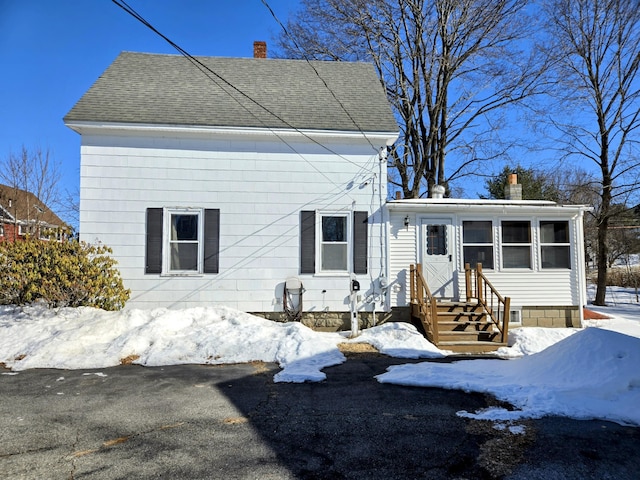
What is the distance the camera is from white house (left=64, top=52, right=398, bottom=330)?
9289 mm

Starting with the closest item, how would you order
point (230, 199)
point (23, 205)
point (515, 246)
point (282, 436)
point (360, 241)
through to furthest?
1. point (282, 436)
2. point (230, 199)
3. point (360, 241)
4. point (515, 246)
5. point (23, 205)

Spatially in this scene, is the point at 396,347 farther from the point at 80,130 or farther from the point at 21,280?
the point at 80,130

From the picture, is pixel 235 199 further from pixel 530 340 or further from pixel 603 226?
pixel 603 226

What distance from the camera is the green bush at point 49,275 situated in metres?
7.94

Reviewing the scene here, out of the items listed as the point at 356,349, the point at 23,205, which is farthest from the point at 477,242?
the point at 23,205

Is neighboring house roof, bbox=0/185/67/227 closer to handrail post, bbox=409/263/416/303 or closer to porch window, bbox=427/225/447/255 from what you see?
handrail post, bbox=409/263/416/303

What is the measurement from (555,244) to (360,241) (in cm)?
516

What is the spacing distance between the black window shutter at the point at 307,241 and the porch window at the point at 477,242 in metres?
3.86

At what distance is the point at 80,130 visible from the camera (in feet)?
30.5

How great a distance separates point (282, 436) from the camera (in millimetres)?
3701

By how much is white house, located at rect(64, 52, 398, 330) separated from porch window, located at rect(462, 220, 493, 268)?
2.22 metres

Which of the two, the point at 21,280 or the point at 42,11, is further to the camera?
the point at 21,280

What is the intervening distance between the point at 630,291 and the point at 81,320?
2496 cm

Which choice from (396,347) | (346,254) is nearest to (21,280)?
(346,254)
